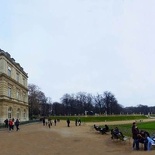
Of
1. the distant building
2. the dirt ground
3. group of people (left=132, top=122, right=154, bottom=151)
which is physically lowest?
the dirt ground

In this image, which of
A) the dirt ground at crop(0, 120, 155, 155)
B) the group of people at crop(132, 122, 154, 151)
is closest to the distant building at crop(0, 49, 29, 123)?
the dirt ground at crop(0, 120, 155, 155)

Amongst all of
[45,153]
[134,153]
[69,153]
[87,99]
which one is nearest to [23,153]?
[45,153]

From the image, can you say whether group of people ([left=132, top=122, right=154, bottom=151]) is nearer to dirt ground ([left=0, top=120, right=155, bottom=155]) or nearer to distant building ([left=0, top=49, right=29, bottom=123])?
dirt ground ([left=0, top=120, right=155, bottom=155])

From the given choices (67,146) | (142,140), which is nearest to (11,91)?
(67,146)

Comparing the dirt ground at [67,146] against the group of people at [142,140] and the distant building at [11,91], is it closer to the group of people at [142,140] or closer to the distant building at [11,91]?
the group of people at [142,140]

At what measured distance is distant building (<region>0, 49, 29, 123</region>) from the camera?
213 ft

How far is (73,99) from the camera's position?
570 feet

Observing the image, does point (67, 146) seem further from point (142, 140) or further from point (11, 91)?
point (11, 91)

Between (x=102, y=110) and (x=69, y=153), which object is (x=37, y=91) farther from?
(x=69, y=153)

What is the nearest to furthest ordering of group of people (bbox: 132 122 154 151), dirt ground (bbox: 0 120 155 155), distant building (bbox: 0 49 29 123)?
group of people (bbox: 132 122 154 151) < dirt ground (bbox: 0 120 155 155) < distant building (bbox: 0 49 29 123)

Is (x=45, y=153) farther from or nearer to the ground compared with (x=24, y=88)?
nearer to the ground

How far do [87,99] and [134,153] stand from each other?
161127 mm

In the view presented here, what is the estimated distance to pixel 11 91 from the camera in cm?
7288

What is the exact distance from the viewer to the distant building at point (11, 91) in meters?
64.9
